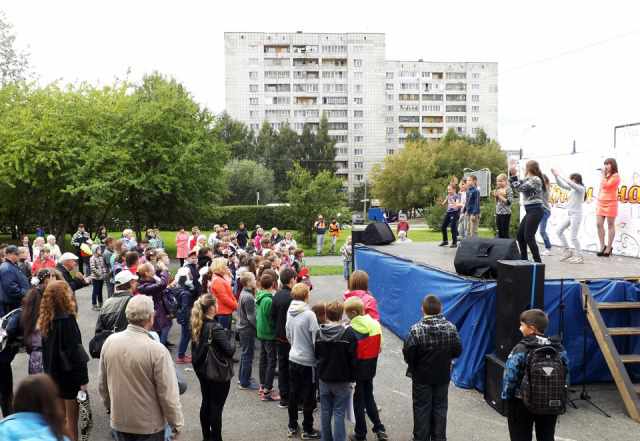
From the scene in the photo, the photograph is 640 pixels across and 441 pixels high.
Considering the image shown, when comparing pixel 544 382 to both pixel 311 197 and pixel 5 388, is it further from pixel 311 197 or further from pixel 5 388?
pixel 311 197

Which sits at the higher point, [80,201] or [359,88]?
[359,88]

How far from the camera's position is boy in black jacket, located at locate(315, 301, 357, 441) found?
4969 millimetres

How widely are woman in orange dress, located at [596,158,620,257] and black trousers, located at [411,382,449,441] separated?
631cm

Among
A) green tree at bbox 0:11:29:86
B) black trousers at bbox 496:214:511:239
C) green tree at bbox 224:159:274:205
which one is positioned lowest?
black trousers at bbox 496:214:511:239

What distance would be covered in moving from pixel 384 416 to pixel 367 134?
258 feet

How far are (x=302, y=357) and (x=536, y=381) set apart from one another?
7.80 ft

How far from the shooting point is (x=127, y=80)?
23.8m

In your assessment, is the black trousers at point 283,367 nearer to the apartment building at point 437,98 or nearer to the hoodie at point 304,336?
the hoodie at point 304,336

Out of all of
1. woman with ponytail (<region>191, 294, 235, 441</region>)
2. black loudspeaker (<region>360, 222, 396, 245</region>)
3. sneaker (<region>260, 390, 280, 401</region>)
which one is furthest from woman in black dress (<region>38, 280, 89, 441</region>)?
black loudspeaker (<region>360, 222, 396, 245</region>)

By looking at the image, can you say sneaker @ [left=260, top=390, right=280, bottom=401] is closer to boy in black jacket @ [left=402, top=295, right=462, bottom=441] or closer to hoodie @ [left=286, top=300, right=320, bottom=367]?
hoodie @ [left=286, top=300, right=320, bottom=367]

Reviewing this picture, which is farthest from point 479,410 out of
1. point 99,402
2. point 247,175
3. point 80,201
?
point 247,175

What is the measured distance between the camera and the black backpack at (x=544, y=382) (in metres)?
4.17

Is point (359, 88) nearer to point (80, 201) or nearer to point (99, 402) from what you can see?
point (80, 201)

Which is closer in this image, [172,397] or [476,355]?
[172,397]
